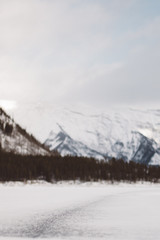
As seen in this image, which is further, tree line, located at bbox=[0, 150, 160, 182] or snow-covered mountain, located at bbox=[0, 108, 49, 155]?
snow-covered mountain, located at bbox=[0, 108, 49, 155]

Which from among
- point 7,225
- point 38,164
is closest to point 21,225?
point 7,225

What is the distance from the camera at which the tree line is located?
120938mm

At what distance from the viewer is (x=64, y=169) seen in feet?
440

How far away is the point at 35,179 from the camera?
12525 cm

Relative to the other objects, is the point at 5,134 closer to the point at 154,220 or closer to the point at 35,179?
the point at 35,179

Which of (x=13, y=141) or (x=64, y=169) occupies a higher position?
(x=13, y=141)

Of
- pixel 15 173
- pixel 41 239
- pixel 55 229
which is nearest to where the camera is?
pixel 41 239

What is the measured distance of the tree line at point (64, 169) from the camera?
12094 centimetres

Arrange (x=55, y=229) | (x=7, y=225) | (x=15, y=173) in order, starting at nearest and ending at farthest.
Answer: (x=55, y=229) → (x=7, y=225) → (x=15, y=173)

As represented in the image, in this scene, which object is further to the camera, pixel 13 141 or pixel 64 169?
pixel 13 141

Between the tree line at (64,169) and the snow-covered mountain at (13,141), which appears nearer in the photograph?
the tree line at (64,169)

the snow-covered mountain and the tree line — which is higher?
the snow-covered mountain

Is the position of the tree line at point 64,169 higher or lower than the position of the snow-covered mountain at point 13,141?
lower

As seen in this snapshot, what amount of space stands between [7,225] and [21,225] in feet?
2.01
